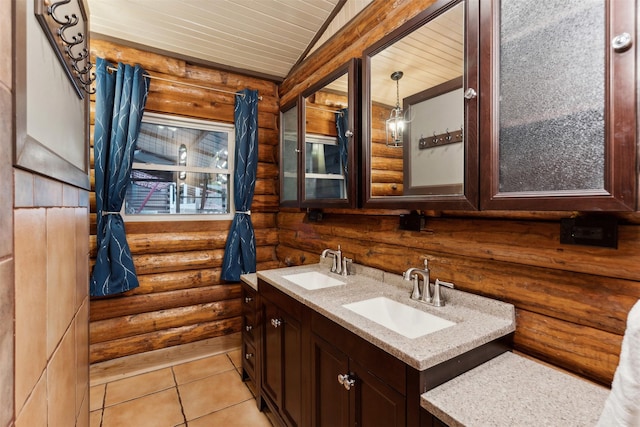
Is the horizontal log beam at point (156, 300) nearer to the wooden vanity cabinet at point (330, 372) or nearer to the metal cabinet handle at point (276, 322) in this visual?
the wooden vanity cabinet at point (330, 372)

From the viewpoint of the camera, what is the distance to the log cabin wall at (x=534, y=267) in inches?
39.2

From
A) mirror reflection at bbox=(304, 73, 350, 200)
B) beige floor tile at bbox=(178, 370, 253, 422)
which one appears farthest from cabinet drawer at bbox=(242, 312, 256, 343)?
mirror reflection at bbox=(304, 73, 350, 200)

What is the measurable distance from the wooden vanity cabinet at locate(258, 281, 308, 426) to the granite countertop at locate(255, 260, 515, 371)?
105 mm

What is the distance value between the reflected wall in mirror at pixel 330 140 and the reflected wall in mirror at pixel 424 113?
13 centimetres

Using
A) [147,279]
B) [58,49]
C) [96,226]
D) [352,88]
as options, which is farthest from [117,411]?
[352,88]

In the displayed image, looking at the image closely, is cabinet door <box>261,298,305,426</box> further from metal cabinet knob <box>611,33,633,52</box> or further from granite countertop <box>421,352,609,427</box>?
metal cabinet knob <box>611,33,633,52</box>

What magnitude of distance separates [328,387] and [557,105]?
1.39 m

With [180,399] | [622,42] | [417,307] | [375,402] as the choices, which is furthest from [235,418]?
[622,42]

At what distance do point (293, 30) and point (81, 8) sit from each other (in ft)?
5.01

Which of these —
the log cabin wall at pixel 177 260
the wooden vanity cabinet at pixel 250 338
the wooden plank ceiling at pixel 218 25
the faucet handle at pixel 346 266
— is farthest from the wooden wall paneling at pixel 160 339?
the wooden plank ceiling at pixel 218 25

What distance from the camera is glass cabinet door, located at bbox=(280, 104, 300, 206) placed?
2430 mm

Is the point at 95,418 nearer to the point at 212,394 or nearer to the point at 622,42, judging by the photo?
the point at 212,394

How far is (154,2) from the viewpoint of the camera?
210cm

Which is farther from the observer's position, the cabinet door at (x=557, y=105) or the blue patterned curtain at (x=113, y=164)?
the blue patterned curtain at (x=113, y=164)
